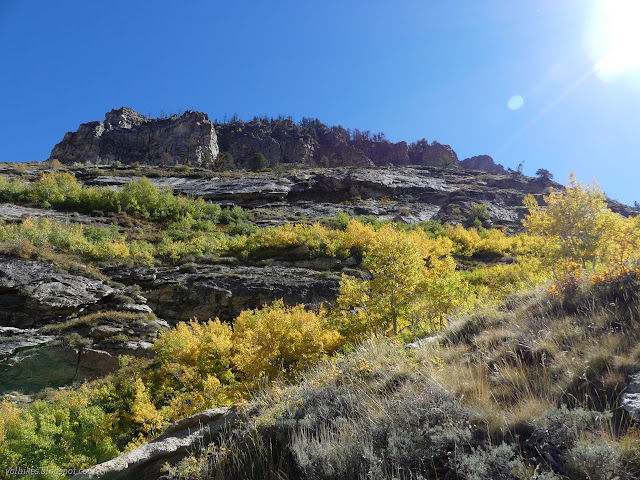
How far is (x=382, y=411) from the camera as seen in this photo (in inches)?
128

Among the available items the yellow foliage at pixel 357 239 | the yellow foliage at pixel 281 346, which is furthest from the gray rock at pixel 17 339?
the yellow foliage at pixel 357 239

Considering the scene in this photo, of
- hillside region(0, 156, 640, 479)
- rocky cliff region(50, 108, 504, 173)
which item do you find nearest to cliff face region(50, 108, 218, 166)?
rocky cliff region(50, 108, 504, 173)

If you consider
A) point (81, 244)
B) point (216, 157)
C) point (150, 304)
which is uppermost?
point (216, 157)

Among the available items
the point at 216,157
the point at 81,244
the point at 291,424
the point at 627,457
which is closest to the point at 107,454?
the point at 291,424

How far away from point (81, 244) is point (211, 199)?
21.3 metres

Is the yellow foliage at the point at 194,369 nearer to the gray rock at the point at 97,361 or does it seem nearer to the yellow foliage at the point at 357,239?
the gray rock at the point at 97,361

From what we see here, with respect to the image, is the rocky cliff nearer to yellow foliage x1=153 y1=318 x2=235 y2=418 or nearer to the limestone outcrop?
the limestone outcrop

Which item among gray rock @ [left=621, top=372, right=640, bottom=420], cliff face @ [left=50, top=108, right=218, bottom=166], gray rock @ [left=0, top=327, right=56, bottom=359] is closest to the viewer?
gray rock @ [left=621, top=372, right=640, bottom=420]

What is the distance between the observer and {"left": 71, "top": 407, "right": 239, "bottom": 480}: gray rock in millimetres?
3667

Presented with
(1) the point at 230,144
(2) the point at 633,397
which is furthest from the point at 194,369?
(1) the point at 230,144

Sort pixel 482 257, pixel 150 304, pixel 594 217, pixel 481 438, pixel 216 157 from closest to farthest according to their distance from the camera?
1. pixel 481 438
2. pixel 594 217
3. pixel 150 304
4. pixel 482 257
5. pixel 216 157

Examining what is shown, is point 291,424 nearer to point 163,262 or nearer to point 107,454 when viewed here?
point 107,454

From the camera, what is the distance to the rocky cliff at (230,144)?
73.2 meters

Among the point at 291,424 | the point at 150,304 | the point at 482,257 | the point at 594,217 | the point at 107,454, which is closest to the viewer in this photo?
the point at 291,424
